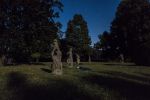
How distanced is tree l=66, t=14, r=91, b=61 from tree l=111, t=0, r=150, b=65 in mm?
39014

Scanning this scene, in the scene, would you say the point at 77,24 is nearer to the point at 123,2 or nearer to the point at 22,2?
the point at 123,2

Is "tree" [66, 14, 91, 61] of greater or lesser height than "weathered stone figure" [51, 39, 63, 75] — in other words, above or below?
above

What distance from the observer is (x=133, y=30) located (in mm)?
69125

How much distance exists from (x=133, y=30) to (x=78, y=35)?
49.0m

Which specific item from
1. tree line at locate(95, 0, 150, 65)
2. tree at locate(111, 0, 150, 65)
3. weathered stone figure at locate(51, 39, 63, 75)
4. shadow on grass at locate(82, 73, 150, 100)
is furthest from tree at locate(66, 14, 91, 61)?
shadow on grass at locate(82, 73, 150, 100)

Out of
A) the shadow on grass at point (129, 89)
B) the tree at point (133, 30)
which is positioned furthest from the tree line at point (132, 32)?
the shadow on grass at point (129, 89)

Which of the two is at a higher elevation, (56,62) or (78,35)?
(78,35)

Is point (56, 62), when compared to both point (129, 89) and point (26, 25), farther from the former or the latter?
point (26, 25)

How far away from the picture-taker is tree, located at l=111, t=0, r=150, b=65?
66312mm

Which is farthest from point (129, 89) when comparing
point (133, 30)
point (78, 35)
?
point (78, 35)

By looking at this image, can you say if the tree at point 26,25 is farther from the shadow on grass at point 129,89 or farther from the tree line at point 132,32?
the shadow on grass at point 129,89

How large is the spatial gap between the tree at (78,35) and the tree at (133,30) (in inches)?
1536

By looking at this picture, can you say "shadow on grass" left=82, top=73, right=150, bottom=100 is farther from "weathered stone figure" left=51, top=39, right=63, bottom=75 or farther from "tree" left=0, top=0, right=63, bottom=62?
"tree" left=0, top=0, right=63, bottom=62

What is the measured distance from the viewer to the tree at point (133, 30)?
66312 mm
